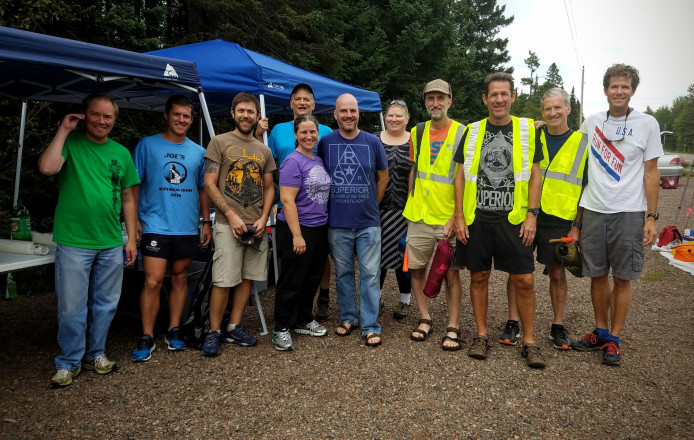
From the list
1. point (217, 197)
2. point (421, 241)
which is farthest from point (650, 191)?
point (217, 197)

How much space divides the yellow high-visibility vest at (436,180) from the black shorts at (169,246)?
1.87 m

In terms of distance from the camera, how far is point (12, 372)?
3391 millimetres

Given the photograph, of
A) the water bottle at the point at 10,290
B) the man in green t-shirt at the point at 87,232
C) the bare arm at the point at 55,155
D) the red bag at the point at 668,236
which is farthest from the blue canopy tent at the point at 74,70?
the red bag at the point at 668,236

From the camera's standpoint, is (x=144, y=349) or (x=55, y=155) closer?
(x=55, y=155)

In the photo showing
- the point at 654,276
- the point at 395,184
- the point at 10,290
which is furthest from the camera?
the point at 654,276

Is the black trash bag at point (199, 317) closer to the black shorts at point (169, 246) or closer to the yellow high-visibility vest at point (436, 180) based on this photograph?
the black shorts at point (169, 246)

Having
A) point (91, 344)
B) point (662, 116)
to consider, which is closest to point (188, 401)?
point (91, 344)

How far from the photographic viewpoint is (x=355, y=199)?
3.82m

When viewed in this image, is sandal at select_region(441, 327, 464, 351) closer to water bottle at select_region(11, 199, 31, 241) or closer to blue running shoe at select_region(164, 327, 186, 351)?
blue running shoe at select_region(164, 327, 186, 351)

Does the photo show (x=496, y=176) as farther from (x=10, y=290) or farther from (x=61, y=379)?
(x=10, y=290)

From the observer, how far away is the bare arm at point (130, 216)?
11.3ft

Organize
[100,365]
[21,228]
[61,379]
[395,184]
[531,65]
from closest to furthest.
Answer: [61,379]
[100,365]
[21,228]
[395,184]
[531,65]

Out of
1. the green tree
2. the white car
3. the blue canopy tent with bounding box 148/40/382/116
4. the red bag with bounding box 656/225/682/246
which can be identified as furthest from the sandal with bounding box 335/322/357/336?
the green tree

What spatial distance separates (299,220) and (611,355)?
2671 mm
